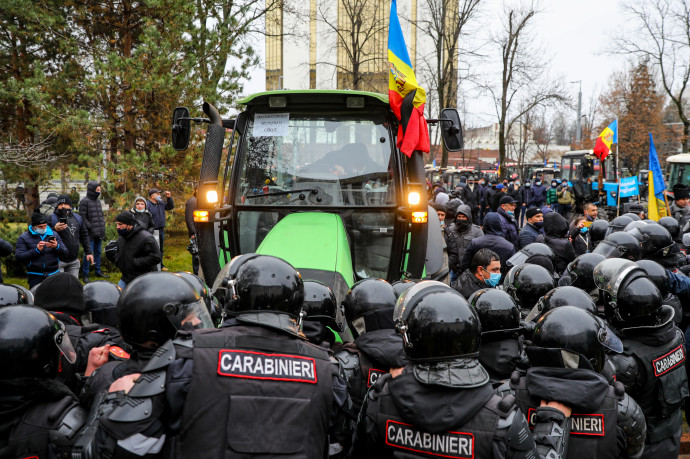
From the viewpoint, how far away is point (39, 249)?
8.04 m

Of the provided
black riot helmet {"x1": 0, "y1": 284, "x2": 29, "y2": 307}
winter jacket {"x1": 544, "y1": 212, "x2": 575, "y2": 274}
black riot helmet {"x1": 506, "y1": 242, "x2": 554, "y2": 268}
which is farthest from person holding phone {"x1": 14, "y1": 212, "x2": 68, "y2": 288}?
winter jacket {"x1": 544, "y1": 212, "x2": 575, "y2": 274}

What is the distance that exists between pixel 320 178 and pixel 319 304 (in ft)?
6.57

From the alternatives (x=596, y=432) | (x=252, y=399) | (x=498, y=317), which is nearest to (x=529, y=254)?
(x=498, y=317)

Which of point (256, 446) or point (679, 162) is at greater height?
point (679, 162)

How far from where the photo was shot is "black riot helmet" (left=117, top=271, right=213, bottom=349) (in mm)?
2490

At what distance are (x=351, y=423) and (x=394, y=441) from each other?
1.26 ft

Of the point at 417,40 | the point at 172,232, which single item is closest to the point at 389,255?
the point at 172,232

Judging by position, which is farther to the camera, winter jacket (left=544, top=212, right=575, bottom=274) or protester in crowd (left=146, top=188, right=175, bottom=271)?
protester in crowd (left=146, top=188, right=175, bottom=271)

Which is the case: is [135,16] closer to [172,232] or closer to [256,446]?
[172,232]

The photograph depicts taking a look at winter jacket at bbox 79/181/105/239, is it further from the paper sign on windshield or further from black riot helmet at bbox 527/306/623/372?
black riot helmet at bbox 527/306/623/372

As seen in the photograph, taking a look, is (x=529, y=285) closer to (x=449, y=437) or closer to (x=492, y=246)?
(x=449, y=437)

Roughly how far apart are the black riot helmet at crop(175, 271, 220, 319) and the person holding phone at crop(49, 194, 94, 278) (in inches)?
232

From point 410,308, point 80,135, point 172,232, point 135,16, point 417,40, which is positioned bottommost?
point 172,232

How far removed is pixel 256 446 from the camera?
2.14 m
